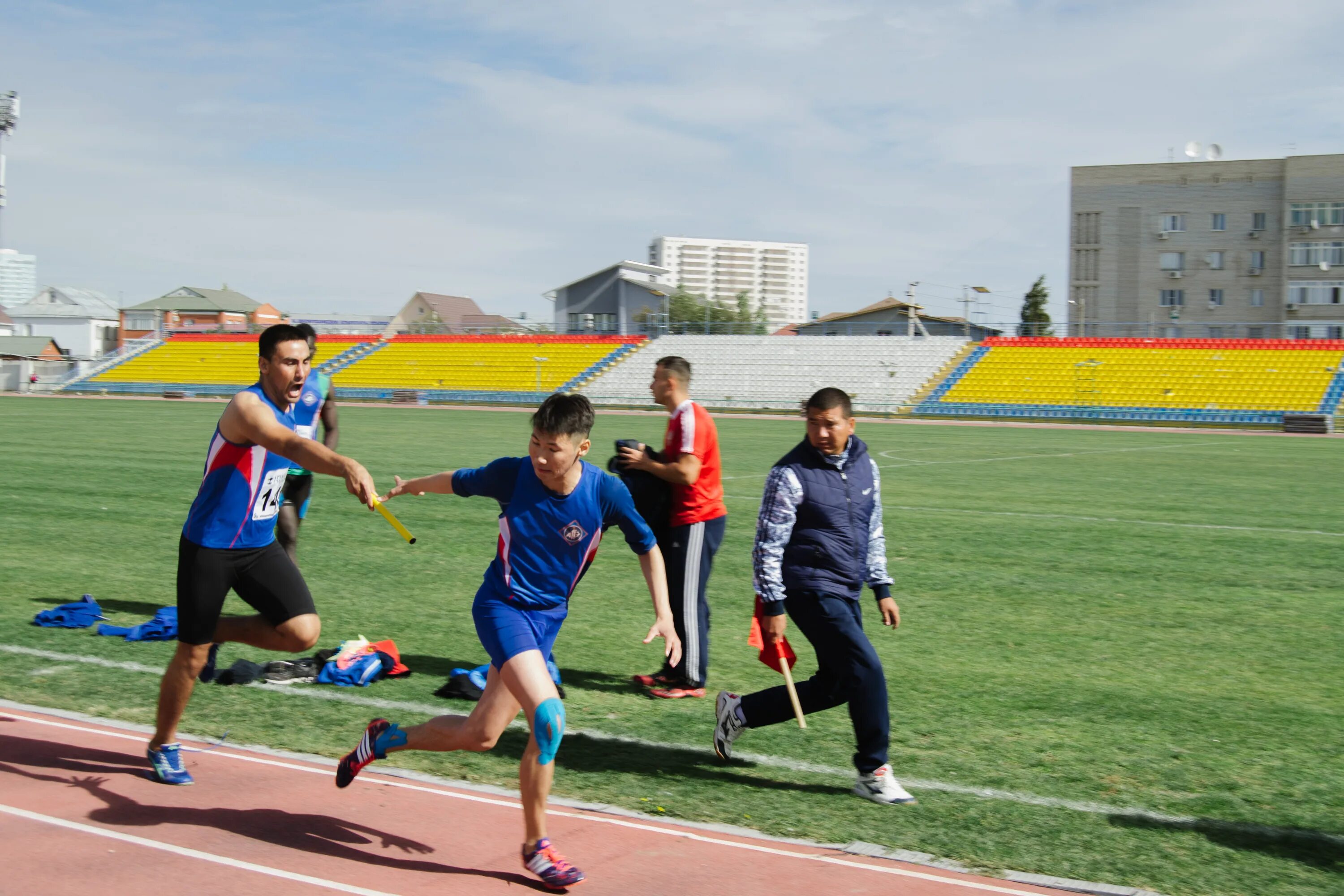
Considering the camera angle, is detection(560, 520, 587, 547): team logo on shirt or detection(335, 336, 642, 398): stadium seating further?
detection(335, 336, 642, 398): stadium seating

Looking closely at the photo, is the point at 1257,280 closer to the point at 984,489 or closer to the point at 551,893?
the point at 984,489

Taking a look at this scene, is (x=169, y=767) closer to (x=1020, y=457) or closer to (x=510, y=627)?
(x=510, y=627)

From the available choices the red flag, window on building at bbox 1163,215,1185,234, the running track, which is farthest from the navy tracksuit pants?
window on building at bbox 1163,215,1185,234

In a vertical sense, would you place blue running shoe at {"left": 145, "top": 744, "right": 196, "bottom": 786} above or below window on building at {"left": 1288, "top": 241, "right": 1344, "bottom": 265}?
below

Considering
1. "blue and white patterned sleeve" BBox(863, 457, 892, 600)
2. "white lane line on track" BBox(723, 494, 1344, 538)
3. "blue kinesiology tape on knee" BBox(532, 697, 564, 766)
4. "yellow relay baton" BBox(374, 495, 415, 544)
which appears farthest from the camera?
"white lane line on track" BBox(723, 494, 1344, 538)

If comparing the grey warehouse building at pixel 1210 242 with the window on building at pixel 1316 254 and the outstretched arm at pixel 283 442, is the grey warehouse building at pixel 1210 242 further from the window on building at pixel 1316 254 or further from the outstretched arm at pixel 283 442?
the outstretched arm at pixel 283 442

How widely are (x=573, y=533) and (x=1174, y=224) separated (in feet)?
247

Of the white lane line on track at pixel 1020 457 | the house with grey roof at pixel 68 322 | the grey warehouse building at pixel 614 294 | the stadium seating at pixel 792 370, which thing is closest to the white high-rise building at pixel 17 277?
the house with grey roof at pixel 68 322

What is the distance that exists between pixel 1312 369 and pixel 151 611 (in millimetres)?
45778

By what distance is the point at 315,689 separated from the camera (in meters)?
6.43

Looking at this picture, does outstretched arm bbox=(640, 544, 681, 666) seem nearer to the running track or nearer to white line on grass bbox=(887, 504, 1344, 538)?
the running track

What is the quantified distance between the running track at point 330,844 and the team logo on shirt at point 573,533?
1.19m

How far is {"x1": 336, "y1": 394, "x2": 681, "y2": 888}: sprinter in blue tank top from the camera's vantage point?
12.9 feet

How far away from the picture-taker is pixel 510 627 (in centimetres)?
412
